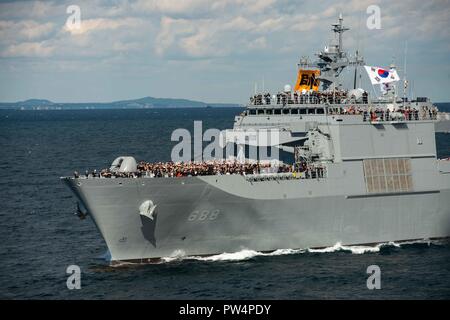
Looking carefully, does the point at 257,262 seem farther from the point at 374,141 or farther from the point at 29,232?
the point at 29,232

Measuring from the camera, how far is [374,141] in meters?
37.6

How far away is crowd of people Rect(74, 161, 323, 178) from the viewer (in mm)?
32875

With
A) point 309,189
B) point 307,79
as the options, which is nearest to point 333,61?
point 307,79

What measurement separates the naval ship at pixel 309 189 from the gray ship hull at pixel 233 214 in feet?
0.16

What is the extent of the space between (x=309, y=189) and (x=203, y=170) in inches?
213

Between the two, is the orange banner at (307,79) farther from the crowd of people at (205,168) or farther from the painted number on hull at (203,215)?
the painted number on hull at (203,215)

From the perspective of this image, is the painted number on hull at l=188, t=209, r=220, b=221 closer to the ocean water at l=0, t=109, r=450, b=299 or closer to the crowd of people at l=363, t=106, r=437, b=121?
the ocean water at l=0, t=109, r=450, b=299

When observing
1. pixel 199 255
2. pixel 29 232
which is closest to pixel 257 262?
pixel 199 255

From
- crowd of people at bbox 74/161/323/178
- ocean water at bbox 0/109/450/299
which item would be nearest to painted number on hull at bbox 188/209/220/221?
crowd of people at bbox 74/161/323/178

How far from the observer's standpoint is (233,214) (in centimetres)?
3409

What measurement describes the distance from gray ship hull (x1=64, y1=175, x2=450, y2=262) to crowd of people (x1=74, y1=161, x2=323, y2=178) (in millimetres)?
703

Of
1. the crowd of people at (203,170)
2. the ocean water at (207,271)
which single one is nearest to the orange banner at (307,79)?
the crowd of people at (203,170)
